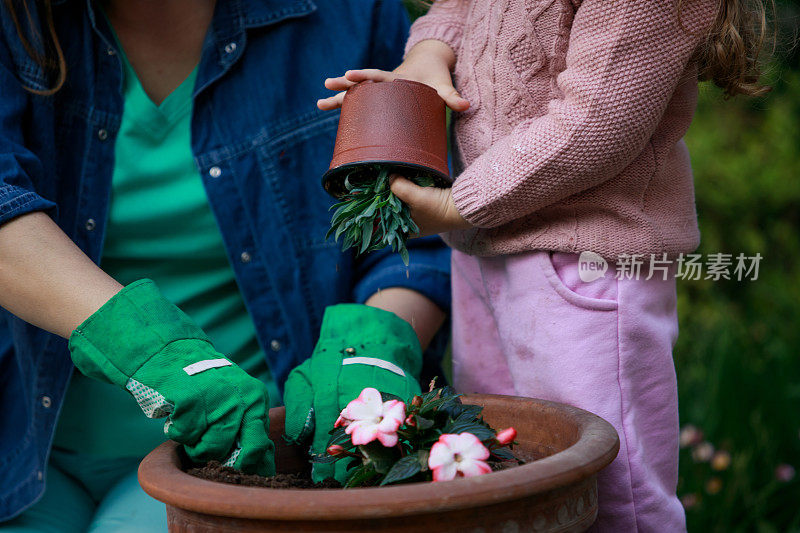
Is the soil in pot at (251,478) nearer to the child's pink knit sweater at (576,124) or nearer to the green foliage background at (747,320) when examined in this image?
the child's pink knit sweater at (576,124)

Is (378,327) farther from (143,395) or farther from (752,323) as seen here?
(752,323)

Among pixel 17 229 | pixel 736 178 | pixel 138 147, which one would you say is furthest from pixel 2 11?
pixel 736 178

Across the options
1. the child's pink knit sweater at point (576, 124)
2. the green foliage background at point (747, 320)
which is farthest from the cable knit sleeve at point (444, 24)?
the green foliage background at point (747, 320)

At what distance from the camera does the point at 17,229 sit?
4.35 feet

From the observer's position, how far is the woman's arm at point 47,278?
4.19 feet

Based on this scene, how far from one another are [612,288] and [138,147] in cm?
103

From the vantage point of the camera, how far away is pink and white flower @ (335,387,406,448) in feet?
3.60

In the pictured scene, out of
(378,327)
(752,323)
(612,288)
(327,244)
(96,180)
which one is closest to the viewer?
(612,288)

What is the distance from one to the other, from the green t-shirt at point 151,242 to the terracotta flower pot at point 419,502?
65 cm

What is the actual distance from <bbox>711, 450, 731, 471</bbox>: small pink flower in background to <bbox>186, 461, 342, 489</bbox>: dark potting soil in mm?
1633

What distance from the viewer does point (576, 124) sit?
1188mm

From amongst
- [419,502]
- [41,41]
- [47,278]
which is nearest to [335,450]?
[419,502]

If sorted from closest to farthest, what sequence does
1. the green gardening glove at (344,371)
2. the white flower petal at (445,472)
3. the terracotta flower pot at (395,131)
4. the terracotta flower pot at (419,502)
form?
the terracotta flower pot at (419,502) → the white flower petal at (445,472) → the terracotta flower pot at (395,131) → the green gardening glove at (344,371)

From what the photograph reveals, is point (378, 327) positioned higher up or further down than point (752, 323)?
higher up
